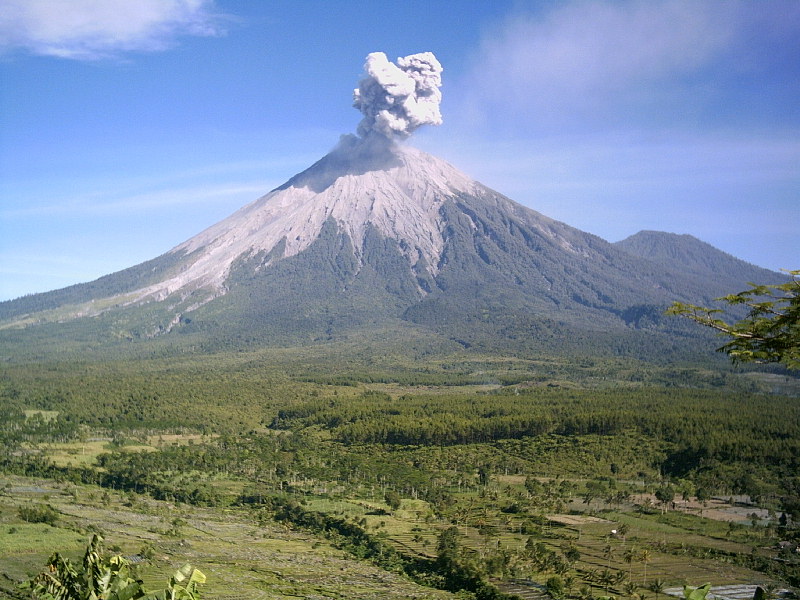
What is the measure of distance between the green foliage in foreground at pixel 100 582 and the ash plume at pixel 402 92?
185 m

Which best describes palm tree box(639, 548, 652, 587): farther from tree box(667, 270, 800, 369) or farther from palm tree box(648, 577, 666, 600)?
tree box(667, 270, 800, 369)

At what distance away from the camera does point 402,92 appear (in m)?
186

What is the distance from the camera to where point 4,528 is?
4469 cm

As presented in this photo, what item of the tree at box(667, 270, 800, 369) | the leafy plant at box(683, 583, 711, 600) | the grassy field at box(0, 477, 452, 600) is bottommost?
the grassy field at box(0, 477, 452, 600)

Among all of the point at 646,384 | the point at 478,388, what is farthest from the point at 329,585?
the point at 646,384

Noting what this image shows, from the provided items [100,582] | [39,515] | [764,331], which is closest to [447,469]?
[39,515]

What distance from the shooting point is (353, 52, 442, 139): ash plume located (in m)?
184

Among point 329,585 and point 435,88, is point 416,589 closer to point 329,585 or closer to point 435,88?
point 329,585

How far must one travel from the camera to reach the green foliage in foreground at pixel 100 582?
718cm

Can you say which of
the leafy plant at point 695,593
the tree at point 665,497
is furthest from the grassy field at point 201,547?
the leafy plant at point 695,593

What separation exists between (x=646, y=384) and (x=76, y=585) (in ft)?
381

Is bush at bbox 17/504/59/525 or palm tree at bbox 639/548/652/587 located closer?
palm tree at bbox 639/548/652/587

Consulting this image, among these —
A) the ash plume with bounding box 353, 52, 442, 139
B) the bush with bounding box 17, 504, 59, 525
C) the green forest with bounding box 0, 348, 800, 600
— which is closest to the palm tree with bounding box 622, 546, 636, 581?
the green forest with bounding box 0, 348, 800, 600

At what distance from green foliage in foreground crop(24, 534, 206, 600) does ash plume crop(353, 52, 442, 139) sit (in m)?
185
